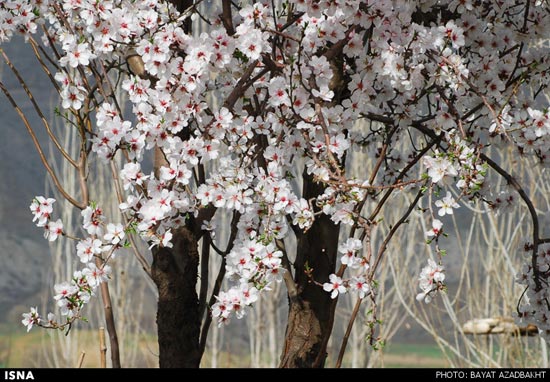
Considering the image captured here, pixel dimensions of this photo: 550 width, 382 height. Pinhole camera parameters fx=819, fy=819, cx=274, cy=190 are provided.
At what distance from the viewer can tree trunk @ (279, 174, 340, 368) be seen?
1.89 meters

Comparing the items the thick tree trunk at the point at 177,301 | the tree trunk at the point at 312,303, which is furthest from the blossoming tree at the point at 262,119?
the tree trunk at the point at 312,303

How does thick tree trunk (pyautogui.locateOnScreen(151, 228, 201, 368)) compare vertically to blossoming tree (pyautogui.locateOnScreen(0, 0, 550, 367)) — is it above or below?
below

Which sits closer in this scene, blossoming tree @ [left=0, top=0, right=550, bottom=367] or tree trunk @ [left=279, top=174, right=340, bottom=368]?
blossoming tree @ [left=0, top=0, right=550, bottom=367]

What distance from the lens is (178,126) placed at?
152 centimetres

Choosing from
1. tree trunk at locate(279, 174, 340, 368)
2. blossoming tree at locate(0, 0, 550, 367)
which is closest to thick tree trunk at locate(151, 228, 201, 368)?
blossoming tree at locate(0, 0, 550, 367)

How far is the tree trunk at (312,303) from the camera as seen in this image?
1889 millimetres

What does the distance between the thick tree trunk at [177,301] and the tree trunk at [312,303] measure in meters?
0.24

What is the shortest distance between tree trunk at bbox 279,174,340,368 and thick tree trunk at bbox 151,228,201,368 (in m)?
0.24

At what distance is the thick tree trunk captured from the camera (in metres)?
1.82

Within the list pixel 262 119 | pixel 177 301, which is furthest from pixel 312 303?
pixel 262 119

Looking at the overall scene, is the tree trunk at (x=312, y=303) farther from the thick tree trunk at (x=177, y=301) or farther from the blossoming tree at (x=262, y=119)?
the thick tree trunk at (x=177, y=301)

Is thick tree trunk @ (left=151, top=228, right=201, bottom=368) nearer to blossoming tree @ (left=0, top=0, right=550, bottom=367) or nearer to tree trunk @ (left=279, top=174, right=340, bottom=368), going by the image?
blossoming tree @ (left=0, top=0, right=550, bottom=367)

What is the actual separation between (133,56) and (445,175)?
2.64ft

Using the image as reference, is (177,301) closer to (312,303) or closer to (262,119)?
(312,303)
